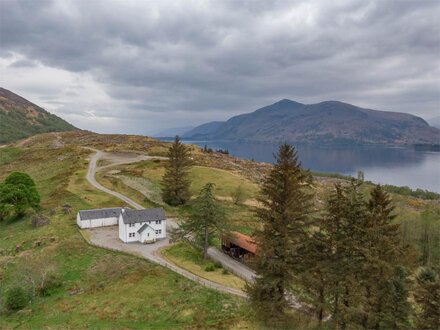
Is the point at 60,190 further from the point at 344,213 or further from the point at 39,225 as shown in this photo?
the point at 344,213

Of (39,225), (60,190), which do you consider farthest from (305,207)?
(60,190)

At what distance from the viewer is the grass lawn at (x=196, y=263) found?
132 feet

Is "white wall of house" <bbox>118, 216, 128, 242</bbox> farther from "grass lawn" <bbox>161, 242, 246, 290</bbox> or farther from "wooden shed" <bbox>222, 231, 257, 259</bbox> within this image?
"wooden shed" <bbox>222, 231, 257, 259</bbox>

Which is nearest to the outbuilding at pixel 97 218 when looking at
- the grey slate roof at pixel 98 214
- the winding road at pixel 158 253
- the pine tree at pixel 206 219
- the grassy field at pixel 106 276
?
the grey slate roof at pixel 98 214

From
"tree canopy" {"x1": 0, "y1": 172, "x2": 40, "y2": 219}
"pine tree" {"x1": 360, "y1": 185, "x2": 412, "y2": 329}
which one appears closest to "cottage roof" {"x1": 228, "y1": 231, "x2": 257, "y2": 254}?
"pine tree" {"x1": 360, "y1": 185, "x2": 412, "y2": 329}

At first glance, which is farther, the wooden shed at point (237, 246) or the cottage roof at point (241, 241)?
the wooden shed at point (237, 246)

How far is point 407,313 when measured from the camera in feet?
78.0

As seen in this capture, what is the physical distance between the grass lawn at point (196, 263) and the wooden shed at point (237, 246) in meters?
3.87

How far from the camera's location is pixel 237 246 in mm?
49312

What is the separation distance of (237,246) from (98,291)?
18.4 meters

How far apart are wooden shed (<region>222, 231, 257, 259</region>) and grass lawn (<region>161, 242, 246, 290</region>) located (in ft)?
12.7

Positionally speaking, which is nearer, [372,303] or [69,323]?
[372,303]

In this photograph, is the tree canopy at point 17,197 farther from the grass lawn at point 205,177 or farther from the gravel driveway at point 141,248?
the grass lawn at point 205,177

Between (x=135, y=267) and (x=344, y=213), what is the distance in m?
28.0
